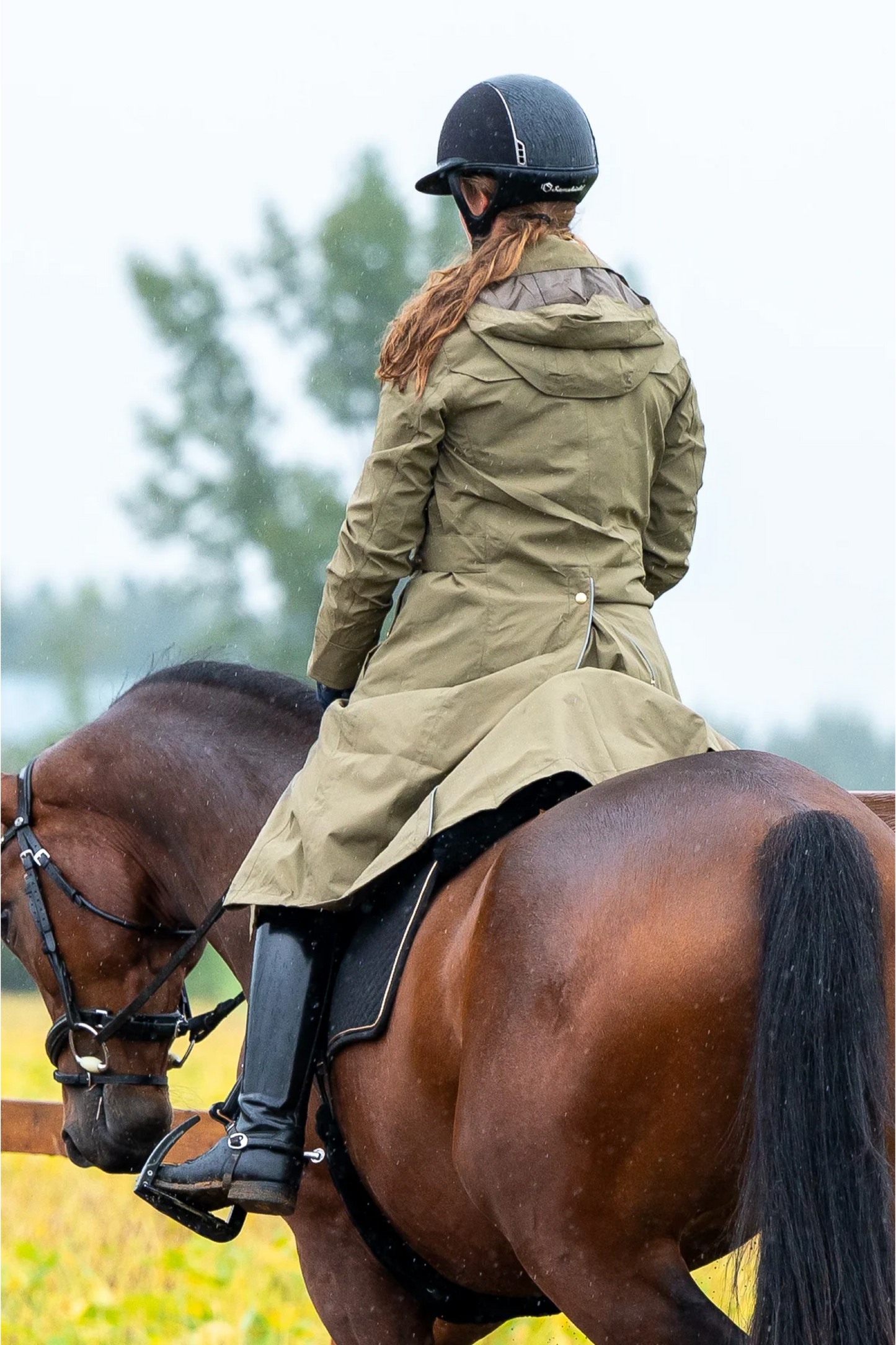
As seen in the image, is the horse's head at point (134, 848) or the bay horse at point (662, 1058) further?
the horse's head at point (134, 848)

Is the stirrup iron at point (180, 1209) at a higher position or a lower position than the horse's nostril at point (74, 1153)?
higher

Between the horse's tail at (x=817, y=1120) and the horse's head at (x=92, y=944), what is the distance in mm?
2177

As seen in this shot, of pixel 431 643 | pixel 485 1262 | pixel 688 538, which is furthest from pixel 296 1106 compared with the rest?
pixel 688 538

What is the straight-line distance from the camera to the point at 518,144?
3.08 m

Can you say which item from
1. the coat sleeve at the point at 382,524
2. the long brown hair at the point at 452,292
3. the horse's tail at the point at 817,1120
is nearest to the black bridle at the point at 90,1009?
the coat sleeve at the point at 382,524

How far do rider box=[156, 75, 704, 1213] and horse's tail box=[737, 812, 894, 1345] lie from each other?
695 mm

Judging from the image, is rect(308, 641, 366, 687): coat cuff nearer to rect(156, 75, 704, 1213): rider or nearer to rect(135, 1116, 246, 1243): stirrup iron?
rect(156, 75, 704, 1213): rider

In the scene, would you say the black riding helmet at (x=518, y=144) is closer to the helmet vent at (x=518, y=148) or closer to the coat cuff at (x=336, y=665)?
the helmet vent at (x=518, y=148)

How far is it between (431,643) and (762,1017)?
1.10 m

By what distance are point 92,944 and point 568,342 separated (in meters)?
2.19

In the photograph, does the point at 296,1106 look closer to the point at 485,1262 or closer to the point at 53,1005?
the point at 485,1262

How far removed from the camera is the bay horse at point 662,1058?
2375 mm

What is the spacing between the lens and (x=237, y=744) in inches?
159

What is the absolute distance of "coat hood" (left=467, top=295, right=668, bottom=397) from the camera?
9.79 feet
